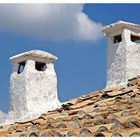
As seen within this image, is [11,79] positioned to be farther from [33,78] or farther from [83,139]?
[83,139]

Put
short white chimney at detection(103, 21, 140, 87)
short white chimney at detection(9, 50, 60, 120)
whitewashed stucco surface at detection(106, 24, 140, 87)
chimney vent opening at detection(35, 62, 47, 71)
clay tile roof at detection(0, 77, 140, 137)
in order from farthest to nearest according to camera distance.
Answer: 1. chimney vent opening at detection(35, 62, 47, 71)
2. short white chimney at detection(9, 50, 60, 120)
3. short white chimney at detection(103, 21, 140, 87)
4. whitewashed stucco surface at detection(106, 24, 140, 87)
5. clay tile roof at detection(0, 77, 140, 137)

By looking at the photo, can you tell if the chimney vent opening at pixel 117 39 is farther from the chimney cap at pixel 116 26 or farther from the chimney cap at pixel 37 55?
the chimney cap at pixel 37 55

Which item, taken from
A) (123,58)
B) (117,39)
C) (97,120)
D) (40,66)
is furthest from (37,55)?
(97,120)

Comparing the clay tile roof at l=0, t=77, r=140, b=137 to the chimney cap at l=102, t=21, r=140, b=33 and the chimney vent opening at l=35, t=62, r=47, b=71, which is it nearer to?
the chimney cap at l=102, t=21, r=140, b=33

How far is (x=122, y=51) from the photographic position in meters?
11.3

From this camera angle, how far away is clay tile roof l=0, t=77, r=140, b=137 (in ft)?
14.2

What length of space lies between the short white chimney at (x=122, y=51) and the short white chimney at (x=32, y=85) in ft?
9.75

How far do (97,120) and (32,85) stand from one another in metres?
9.15

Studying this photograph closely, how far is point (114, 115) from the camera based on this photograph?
4.91 metres

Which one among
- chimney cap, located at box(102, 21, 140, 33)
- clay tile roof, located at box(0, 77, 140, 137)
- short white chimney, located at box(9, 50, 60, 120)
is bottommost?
clay tile roof, located at box(0, 77, 140, 137)

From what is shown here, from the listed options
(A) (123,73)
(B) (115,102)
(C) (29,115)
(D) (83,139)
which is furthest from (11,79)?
(D) (83,139)

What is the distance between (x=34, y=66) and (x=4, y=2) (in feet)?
29.2

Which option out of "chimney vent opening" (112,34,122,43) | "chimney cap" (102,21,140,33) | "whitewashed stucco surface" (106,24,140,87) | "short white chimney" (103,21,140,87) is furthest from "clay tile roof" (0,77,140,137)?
"chimney vent opening" (112,34,122,43)

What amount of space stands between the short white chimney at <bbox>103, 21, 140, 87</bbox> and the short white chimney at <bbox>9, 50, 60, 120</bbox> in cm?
297
